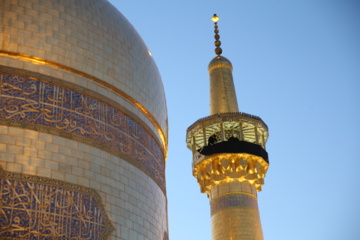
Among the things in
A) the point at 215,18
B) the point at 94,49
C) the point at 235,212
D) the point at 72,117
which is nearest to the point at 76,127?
the point at 72,117

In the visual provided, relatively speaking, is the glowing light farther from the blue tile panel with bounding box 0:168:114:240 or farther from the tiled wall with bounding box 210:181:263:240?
the blue tile panel with bounding box 0:168:114:240

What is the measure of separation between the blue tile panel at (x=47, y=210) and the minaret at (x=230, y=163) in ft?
17.0

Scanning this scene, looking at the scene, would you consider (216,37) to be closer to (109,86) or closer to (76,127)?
(109,86)

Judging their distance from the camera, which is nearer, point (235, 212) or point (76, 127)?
point (76, 127)

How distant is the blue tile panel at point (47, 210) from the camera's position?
4.11 metres

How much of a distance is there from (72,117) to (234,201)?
5.44m

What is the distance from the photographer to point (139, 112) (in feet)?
19.0

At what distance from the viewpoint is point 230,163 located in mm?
10062

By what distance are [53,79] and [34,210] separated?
1287mm

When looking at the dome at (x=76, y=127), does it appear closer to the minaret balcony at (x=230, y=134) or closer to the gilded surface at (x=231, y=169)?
the gilded surface at (x=231, y=169)

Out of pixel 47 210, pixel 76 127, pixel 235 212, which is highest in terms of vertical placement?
pixel 235 212

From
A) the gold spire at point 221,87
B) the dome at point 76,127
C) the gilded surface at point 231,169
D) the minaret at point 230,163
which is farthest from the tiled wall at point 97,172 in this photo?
the gold spire at point 221,87

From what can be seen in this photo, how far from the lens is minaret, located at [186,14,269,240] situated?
958 cm

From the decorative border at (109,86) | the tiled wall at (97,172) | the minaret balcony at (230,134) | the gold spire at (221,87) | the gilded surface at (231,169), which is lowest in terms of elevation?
the tiled wall at (97,172)
